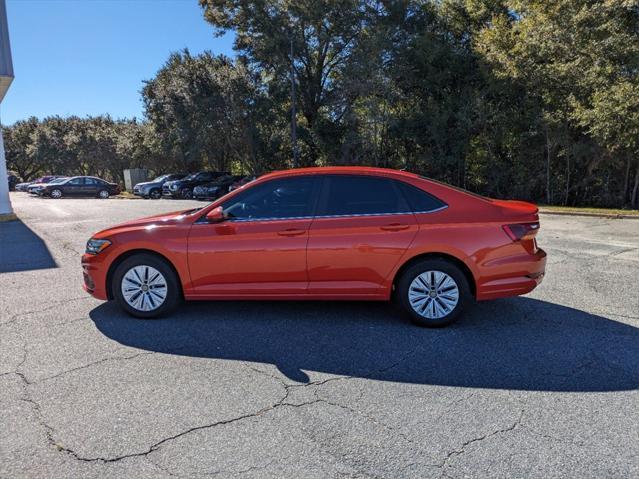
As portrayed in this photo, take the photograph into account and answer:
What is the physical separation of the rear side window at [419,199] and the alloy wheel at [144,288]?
2.80 metres

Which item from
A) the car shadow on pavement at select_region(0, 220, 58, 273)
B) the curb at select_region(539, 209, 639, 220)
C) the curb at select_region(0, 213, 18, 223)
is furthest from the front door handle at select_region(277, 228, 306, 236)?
the curb at select_region(0, 213, 18, 223)

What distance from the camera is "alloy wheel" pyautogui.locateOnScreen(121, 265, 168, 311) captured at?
5090 mm

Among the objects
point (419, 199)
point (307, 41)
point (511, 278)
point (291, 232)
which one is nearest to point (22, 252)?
point (291, 232)

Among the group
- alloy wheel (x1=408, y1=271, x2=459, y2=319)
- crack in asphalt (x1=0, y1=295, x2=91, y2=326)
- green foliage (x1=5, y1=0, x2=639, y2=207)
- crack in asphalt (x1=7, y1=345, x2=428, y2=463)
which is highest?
green foliage (x1=5, y1=0, x2=639, y2=207)

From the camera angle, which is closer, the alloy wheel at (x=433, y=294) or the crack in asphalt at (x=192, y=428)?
the crack in asphalt at (x=192, y=428)

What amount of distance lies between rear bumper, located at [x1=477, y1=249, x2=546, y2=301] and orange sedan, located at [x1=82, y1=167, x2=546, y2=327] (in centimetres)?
1

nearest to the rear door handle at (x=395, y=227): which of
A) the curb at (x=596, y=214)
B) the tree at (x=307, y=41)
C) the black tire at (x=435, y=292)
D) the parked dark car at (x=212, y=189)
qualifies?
the black tire at (x=435, y=292)

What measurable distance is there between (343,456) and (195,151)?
99.3ft

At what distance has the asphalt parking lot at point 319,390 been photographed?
9.07 ft

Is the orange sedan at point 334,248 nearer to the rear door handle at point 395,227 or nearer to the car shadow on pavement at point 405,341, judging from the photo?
the rear door handle at point 395,227

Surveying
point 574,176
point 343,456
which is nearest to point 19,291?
point 343,456

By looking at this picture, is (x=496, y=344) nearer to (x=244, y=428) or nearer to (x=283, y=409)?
(x=283, y=409)

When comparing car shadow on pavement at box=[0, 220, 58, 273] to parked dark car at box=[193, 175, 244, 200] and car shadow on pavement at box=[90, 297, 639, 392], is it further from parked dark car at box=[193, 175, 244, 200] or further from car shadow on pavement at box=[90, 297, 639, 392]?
Answer: parked dark car at box=[193, 175, 244, 200]

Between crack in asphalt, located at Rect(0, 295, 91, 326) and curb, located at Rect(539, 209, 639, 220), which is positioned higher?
curb, located at Rect(539, 209, 639, 220)
